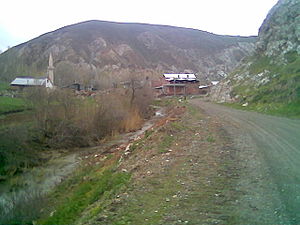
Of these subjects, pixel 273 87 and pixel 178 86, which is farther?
pixel 178 86

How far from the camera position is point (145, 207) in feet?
24.4

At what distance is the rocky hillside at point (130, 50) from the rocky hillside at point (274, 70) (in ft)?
296

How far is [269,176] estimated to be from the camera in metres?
8.90

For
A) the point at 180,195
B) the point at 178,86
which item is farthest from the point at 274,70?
the point at 178,86

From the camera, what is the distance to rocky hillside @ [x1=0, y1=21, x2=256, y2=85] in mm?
151750

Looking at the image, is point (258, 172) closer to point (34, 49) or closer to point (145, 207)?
point (145, 207)

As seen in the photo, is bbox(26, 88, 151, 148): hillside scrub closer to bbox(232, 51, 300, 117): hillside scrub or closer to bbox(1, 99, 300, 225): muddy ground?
bbox(232, 51, 300, 117): hillside scrub

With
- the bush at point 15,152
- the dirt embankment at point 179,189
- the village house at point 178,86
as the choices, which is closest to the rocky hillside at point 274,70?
the dirt embankment at point 179,189

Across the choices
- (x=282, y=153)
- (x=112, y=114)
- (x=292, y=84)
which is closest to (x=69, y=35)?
(x=112, y=114)

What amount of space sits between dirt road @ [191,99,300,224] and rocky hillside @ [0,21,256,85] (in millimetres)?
120572

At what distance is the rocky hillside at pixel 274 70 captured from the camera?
87.6 feet

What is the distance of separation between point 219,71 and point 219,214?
527ft

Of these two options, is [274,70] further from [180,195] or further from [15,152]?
[180,195]

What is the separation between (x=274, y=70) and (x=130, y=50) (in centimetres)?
13595
